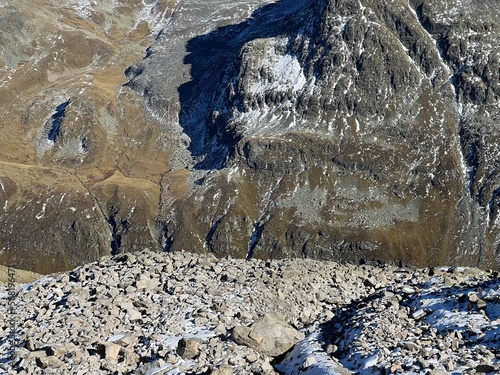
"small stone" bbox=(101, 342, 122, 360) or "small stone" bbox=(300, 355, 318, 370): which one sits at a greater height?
"small stone" bbox=(101, 342, 122, 360)

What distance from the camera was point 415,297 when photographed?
37.5 m

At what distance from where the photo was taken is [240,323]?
34.0 metres

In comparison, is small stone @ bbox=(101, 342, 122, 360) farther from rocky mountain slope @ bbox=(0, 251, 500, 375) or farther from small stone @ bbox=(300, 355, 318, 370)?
small stone @ bbox=(300, 355, 318, 370)

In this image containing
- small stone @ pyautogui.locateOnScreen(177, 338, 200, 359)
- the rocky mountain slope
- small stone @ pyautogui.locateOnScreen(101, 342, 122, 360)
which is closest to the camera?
the rocky mountain slope

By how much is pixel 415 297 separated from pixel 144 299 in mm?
18088

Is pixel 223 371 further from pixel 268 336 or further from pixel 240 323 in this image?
pixel 240 323

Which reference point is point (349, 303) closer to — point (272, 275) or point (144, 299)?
point (272, 275)

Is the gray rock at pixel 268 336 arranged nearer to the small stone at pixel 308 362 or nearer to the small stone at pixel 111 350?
the small stone at pixel 308 362

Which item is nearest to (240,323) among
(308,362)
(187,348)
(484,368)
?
(187,348)

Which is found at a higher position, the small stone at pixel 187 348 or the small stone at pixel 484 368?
the small stone at pixel 187 348

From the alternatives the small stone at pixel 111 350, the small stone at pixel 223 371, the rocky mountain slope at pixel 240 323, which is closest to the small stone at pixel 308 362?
the rocky mountain slope at pixel 240 323

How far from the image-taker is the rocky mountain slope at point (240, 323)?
29.1 metres

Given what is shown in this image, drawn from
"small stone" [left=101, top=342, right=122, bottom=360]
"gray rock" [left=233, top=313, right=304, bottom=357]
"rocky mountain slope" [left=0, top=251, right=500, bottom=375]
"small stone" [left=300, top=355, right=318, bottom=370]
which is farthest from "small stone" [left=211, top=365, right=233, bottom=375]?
"small stone" [left=101, top=342, right=122, bottom=360]

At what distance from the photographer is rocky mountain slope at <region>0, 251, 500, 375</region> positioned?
1147 inches
